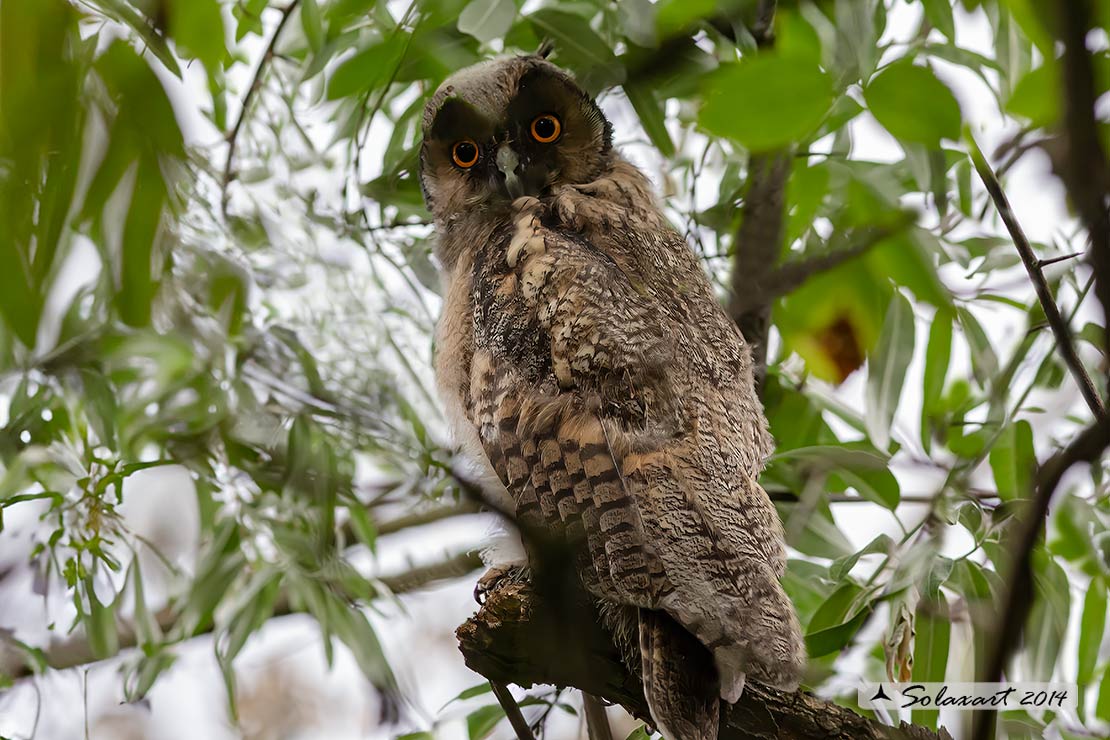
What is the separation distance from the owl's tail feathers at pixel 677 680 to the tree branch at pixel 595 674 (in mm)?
86

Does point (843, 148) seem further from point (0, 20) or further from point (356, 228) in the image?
point (0, 20)

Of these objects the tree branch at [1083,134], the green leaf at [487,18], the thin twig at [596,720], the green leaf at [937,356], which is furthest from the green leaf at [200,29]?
the green leaf at [937,356]

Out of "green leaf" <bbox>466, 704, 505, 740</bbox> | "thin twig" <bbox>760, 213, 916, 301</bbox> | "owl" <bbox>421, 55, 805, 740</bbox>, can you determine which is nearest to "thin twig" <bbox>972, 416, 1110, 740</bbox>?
"owl" <bbox>421, 55, 805, 740</bbox>

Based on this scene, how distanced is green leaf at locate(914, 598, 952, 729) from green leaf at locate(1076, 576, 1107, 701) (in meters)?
0.21

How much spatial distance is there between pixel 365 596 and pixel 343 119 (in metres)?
1.03

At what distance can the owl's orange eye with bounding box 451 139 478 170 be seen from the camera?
6.79 feet

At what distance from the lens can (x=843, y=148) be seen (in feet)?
6.56

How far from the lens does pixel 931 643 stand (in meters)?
1.72

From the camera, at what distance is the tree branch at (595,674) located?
1405 mm

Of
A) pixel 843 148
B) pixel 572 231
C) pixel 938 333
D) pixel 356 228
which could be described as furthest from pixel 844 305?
pixel 356 228

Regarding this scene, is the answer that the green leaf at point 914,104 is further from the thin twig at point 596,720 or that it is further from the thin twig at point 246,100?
the thin twig at point 246,100

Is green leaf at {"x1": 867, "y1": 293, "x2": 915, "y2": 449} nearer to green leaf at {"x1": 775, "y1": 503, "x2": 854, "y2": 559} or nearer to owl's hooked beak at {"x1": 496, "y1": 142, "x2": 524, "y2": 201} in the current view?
green leaf at {"x1": 775, "y1": 503, "x2": 854, "y2": 559}

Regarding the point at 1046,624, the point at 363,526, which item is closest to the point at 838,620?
the point at 1046,624

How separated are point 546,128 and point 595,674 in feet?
3.68
